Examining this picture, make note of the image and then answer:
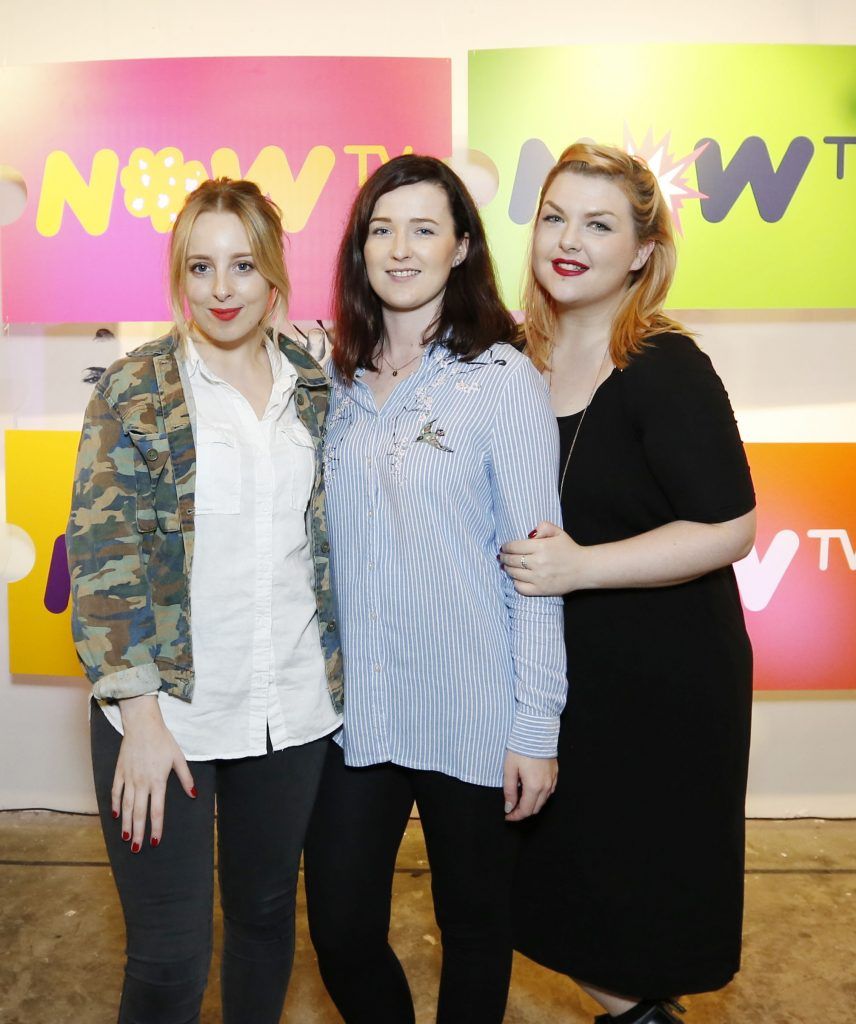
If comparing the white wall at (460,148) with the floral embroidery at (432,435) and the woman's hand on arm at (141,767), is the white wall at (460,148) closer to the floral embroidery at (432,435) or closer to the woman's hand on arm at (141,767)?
the floral embroidery at (432,435)

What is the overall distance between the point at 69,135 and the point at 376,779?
2096 millimetres

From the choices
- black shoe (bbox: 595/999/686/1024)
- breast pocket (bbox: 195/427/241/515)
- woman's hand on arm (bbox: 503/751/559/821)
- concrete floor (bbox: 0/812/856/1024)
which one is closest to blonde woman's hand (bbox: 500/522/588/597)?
woman's hand on arm (bbox: 503/751/559/821)

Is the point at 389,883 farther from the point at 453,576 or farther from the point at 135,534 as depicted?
the point at 135,534

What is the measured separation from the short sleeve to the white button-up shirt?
55 centimetres

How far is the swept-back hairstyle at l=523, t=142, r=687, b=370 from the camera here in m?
1.62

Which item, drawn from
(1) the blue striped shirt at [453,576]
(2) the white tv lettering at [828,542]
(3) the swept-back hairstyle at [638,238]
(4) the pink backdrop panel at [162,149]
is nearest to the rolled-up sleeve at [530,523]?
(1) the blue striped shirt at [453,576]

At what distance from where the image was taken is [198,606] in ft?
4.66

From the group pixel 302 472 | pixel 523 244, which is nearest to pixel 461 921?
pixel 302 472

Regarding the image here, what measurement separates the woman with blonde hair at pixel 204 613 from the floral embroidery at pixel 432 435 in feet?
0.62

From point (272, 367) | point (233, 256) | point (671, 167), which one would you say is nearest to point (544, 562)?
point (272, 367)

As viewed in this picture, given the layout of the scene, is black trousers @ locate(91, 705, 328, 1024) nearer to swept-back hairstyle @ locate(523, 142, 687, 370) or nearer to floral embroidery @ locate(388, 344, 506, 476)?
→ floral embroidery @ locate(388, 344, 506, 476)

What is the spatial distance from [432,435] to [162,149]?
5.61 ft

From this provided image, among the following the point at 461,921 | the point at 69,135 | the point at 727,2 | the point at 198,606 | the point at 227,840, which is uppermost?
the point at 727,2

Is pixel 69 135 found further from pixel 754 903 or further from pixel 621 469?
pixel 754 903
